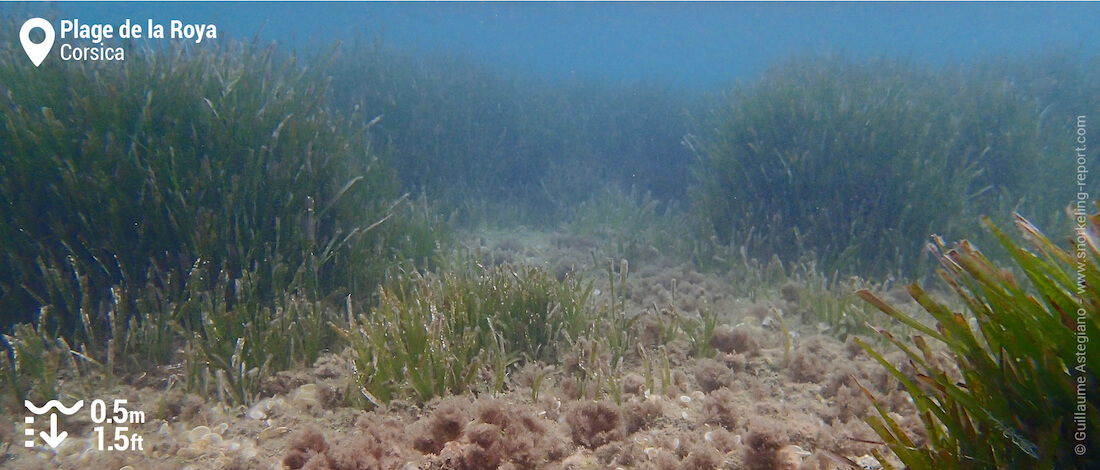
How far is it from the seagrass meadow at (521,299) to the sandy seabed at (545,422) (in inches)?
0.7

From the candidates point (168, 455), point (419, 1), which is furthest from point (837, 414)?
point (419, 1)

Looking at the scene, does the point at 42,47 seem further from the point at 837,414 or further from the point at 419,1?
the point at 419,1

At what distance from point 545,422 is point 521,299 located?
1399mm

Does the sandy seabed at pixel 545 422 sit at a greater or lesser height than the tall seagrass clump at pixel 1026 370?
lesser

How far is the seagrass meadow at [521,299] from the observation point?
6.01ft

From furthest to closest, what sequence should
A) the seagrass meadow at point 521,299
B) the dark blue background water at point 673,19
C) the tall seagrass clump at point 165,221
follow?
1. the dark blue background water at point 673,19
2. the tall seagrass clump at point 165,221
3. the seagrass meadow at point 521,299

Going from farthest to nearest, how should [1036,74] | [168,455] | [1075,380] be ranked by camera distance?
[1036,74], [168,455], [1075,380]

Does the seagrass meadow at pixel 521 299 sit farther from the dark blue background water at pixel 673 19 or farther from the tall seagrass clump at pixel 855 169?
the dark blue background water at pixel 673 19

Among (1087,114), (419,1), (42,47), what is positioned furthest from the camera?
(419,1)

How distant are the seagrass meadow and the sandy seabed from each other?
2 cm

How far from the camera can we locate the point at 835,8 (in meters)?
52.6

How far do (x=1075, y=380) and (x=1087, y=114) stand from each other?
11.8 metres

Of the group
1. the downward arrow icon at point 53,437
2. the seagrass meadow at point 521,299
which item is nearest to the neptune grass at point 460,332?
the seagrass meadow at point 521,299

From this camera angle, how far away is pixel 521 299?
409 centimetres
